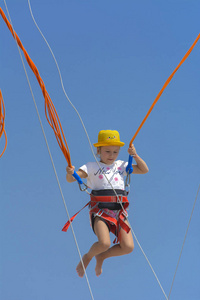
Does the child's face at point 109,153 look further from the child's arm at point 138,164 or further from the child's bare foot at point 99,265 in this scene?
the child's bare foot at point 99,265

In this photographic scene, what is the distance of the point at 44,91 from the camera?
6363mm

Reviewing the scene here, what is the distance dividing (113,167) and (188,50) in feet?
6.75

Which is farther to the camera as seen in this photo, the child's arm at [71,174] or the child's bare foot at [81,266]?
the child's bare foot at [81,266]

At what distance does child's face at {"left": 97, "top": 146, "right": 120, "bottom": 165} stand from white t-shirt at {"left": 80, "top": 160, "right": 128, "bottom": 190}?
7cm

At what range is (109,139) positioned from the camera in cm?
695

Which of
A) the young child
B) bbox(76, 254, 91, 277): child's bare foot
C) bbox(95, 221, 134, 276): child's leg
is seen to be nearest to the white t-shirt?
the young child

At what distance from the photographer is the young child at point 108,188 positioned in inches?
266

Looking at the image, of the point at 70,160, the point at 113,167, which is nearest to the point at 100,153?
the point at 113,167

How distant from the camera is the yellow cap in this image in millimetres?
6934

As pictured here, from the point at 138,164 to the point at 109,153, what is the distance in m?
0.46

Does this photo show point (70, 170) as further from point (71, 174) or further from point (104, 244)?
point (104, 244)

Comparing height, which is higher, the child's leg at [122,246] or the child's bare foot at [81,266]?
the child's leg at [122,246]

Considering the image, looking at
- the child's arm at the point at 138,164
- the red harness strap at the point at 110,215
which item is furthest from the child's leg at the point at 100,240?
the child's arm at the point at 138,164

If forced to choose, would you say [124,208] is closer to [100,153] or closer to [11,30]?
[100,153]
